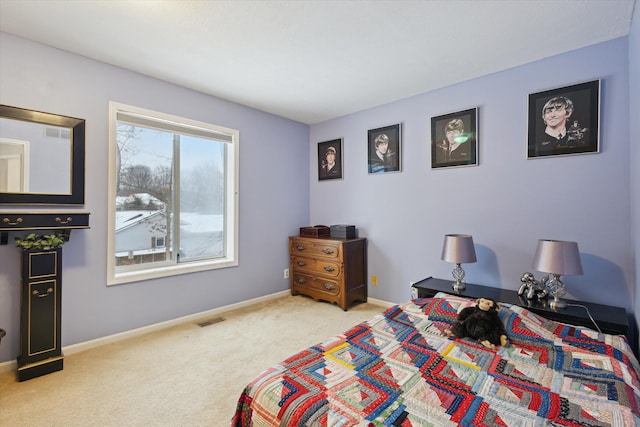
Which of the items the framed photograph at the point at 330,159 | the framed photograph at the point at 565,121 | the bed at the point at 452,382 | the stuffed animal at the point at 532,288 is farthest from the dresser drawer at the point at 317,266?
the framed photograph at the point at 565,121

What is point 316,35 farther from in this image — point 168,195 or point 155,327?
point 155,327

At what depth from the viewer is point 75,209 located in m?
2.48

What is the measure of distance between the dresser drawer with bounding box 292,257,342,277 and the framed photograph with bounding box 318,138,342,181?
1224mm

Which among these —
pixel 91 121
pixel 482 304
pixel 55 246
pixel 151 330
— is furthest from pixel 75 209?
pixel 482 304

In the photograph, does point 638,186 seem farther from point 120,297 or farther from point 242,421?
point 120,297

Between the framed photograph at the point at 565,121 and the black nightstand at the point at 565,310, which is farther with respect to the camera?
the framed photograph at the point at 565,121

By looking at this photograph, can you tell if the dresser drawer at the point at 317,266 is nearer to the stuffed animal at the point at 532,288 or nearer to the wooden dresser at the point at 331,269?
the wooden dresser at the point at 331,269

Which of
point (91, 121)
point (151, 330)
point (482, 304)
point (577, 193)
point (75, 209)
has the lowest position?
point (151, 330)

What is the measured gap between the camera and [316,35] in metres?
2.22

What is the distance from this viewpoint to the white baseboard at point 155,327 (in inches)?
96.2

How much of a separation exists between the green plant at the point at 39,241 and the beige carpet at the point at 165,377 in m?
0.95

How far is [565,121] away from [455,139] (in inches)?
34.8

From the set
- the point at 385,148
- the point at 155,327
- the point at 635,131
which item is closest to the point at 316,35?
the point at 385,148

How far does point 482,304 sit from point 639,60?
1731 mm
